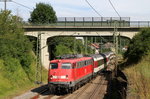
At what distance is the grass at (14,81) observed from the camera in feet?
89.1

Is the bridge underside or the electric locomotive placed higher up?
the bridge underside

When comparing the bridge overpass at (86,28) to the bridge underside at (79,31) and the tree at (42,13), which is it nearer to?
the bridge underside at (79,31)

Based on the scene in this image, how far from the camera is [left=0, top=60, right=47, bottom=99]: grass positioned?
89.1 ft

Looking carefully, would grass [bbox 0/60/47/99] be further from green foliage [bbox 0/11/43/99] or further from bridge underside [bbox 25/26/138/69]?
bridge underside [bbox 25/26/138/69]

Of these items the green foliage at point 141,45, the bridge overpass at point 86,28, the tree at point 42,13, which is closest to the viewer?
the green foliage at point 141,45

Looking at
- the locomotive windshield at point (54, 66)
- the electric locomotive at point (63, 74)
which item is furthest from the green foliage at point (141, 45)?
the locomotive windshield at point (54, 66)

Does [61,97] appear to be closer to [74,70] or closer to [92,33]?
[74,70]

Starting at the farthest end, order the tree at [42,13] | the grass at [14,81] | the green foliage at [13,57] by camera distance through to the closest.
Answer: the tree at [42,13]
the green foliage at [13,57]
the grass at [14,81]

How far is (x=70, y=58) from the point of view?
2866 centimetres

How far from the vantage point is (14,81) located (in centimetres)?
3194

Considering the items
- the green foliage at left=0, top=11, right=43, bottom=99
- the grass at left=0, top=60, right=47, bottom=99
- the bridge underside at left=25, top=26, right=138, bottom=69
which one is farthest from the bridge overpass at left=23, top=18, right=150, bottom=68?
the grass at left=0, top=60, right=47, bottom=99

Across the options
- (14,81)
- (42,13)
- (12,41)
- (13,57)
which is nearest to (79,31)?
(12,41)

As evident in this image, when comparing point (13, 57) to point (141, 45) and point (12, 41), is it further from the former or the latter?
point (141, 45)

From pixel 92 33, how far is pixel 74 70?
25.4m
